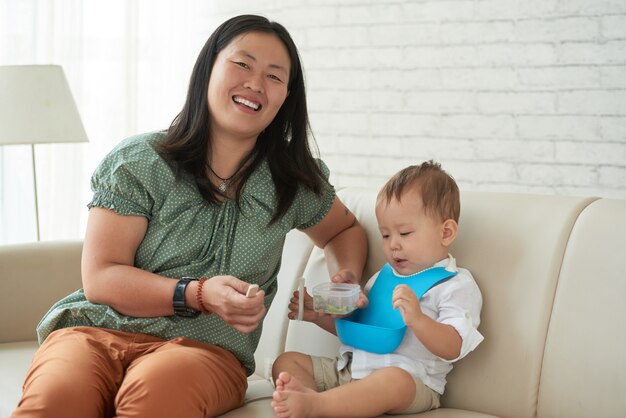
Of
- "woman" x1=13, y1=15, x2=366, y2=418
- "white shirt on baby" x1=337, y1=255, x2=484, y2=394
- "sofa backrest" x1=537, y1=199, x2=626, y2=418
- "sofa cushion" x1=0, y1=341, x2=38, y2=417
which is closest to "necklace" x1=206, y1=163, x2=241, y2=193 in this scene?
"woman" x1=13, y1=15, x2=366, y2=418

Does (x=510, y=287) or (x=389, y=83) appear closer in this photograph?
(x=510, y=287)

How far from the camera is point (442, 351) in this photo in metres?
1.76

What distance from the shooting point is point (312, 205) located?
2.11 meters

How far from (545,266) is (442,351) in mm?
307

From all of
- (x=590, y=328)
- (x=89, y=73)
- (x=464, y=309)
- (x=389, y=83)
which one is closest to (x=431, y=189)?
(x=464, y=309)

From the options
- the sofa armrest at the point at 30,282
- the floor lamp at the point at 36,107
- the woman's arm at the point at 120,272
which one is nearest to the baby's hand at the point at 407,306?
the woman's arm at the point at 120,272

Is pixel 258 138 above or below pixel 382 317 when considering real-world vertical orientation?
above

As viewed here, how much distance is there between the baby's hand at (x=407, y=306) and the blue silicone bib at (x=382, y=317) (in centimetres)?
11

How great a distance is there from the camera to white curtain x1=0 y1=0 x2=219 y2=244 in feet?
12.6

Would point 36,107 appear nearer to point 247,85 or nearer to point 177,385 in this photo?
point 247,85

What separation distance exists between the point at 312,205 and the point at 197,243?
0.32 m

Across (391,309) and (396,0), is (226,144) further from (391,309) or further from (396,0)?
(396,0)

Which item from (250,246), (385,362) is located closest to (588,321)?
(385,362)

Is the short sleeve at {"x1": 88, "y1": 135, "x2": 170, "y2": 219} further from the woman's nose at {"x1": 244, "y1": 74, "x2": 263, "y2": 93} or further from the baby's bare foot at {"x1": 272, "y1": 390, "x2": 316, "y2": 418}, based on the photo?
the baby's bare foot at {"x1": 272, "y1": 390, "x2": 316, "y2": 418}
